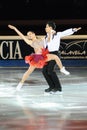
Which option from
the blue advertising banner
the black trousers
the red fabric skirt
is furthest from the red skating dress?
the blue advertising banner

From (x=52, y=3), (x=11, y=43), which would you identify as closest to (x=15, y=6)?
(x=52, y=3)

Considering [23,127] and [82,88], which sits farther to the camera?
[82,88]

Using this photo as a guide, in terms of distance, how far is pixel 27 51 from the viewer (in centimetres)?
1352

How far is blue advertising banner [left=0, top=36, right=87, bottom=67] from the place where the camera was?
13336 mm

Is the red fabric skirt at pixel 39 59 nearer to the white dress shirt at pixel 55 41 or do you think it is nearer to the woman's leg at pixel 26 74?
the white dress shirt at pixel 55 41

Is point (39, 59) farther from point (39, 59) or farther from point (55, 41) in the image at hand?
point (55, 41)

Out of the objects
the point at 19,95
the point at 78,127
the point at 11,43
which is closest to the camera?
the point at 78,127

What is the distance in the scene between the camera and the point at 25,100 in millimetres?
8359

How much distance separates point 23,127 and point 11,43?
7390mm

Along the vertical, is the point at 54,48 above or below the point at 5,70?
above

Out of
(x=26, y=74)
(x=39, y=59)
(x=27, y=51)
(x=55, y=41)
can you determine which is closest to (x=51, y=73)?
(x=39, y=59)

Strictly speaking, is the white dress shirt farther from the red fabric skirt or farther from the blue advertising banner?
the blue advertising banner

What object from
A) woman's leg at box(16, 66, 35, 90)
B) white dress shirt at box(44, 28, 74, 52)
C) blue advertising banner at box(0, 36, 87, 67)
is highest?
white dress shirt at box(44, 28, 74, 52)

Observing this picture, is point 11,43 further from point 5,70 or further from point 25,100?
point 25,100
